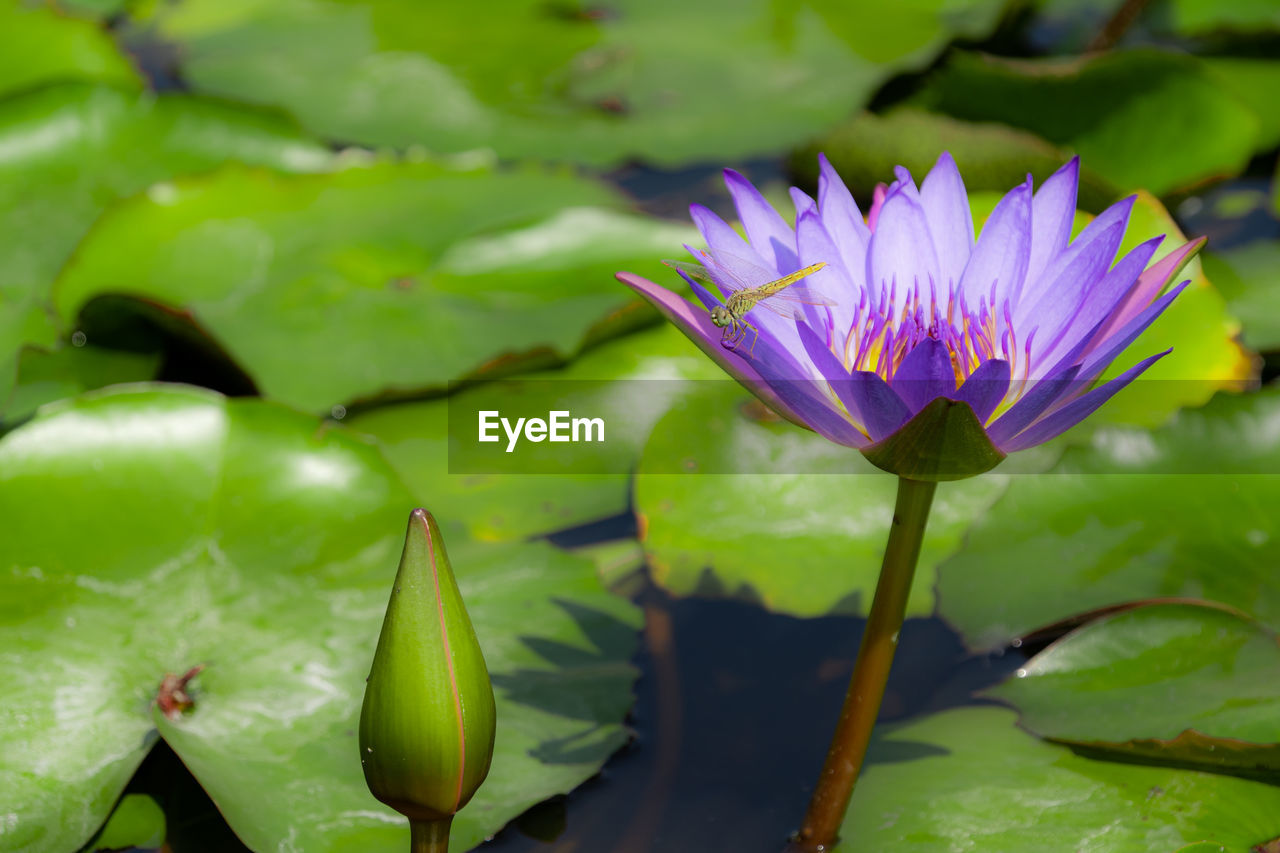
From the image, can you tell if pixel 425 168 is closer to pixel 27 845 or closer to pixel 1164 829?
pixel 27 845

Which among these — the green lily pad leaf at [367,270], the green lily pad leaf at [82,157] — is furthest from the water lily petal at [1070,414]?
the green lily pad leaf at [82,157]

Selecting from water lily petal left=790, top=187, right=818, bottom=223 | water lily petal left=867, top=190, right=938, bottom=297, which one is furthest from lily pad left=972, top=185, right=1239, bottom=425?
water lily petal left=790, top=187, right=818, bottom=223

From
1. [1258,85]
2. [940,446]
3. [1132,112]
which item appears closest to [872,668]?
[940,446]

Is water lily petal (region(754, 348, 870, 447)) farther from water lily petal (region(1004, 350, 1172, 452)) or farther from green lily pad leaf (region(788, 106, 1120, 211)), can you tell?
green lily pad leaf (region(788, 106, 1120, 211))

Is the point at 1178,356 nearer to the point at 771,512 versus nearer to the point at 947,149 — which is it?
the point at 947,149

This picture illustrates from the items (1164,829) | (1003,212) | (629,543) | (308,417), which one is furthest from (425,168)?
(1164,829)

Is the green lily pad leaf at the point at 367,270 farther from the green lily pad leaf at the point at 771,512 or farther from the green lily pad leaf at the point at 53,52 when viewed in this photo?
the green lily pad leaf at the point at 53,52
